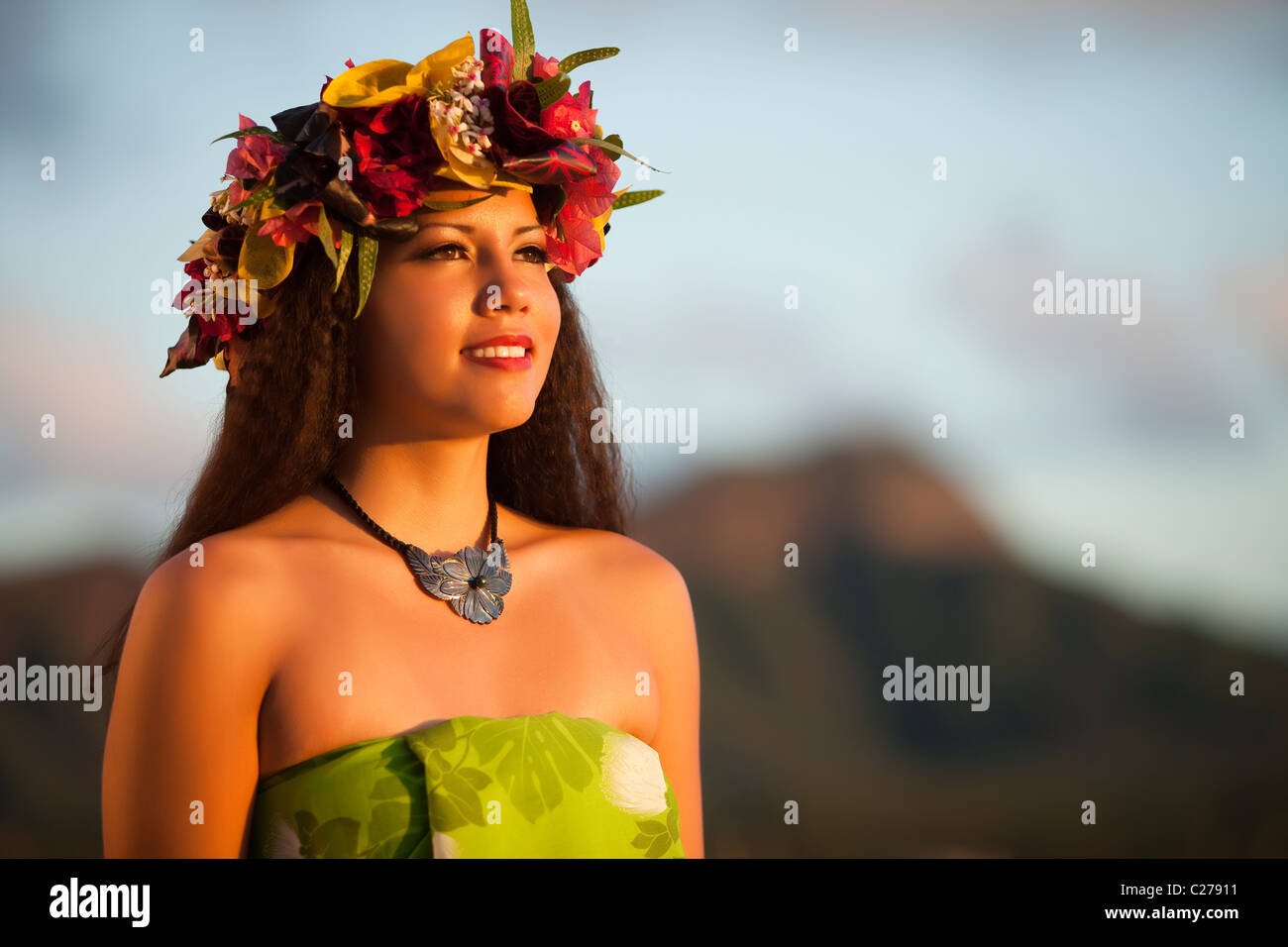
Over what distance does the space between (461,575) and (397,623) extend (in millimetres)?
149

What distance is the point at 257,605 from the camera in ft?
6.59

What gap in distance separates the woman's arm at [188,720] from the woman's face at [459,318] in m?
0.42

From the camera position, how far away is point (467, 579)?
2.19 metres

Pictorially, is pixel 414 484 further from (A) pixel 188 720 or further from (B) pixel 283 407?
(A) pixel 188 720

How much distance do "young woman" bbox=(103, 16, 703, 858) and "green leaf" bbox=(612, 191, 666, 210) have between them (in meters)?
0.18

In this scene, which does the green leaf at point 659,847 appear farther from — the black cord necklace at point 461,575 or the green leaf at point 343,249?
the green leaf at point 343,249

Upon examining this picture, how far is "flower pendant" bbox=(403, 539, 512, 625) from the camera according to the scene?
2158 millimetres

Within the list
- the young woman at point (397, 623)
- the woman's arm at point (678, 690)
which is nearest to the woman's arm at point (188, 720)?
the young woman at point (397, 623)

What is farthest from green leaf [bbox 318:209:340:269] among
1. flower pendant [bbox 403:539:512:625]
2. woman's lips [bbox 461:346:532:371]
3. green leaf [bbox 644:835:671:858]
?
green leaf [bbox 644:835:671:858]

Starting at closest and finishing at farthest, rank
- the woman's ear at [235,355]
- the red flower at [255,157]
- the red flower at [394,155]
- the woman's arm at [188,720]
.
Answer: the woman's arm at [188,720]
the red flower at [394,155]
the red flower at [255,157]
the woman's ear at [235,355]

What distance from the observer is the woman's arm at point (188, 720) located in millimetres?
1933

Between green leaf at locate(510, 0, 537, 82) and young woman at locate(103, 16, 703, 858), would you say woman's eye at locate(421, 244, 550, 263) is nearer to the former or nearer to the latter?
young woman at locate(103, 16, 703, 858)

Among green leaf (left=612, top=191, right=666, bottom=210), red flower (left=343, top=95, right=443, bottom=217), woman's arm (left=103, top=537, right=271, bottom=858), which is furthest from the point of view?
green leaf (left=612, top=191, right=666, bottom=210)

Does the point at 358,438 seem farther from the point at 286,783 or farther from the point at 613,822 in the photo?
the point at 613,822
